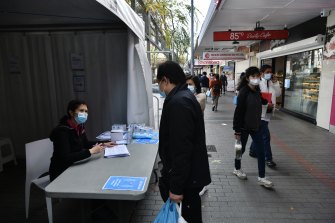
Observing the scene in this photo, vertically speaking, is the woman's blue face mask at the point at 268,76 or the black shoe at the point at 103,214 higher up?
the woman's blue face mask at the point at 268,76

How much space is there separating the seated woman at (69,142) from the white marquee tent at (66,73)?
1.20 metres

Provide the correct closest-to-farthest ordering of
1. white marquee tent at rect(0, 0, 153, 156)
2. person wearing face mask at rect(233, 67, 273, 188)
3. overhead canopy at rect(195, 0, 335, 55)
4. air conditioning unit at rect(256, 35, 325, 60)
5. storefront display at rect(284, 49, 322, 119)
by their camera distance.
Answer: person wearing face mask at rect(233, 67, 273, 188) → white marquee tent at rect(0, 0, 153, 156) → overhead canopy at rect(195, 0, 335, 55) → air conditioning unit at rect(256, 35, 325, 60) → storefront display at rect(284, 49, 322, 119)

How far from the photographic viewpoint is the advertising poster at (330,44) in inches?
281

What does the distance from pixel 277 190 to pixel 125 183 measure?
265cm

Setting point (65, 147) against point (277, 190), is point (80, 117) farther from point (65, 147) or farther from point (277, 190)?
point (277, 190)

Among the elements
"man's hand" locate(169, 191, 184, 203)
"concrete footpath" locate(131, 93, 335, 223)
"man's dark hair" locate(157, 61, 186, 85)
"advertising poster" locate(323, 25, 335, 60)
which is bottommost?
"concrete footpath" locate(131, 93, 335, 223)

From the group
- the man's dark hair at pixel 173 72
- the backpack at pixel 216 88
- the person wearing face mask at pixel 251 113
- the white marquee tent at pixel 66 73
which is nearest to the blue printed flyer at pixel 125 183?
the man's dark hair at pixel 173 72

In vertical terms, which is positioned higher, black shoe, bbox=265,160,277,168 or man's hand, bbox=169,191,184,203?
man's hand, bbox=169,191,184,203

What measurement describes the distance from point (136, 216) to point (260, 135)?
2023mm

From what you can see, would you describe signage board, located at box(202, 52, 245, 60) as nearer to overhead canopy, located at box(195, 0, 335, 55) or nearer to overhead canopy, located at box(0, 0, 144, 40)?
overhead canopy, located at box(195, 0, 335, 55)

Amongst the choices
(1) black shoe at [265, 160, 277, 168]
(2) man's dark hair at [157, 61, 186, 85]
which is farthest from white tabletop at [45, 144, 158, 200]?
(1) black shoe at [265, 160, 277, 168]

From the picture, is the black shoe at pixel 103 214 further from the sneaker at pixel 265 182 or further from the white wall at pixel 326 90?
the white wall at pixel 326 90

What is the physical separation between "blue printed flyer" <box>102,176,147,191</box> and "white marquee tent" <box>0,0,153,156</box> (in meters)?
1.93

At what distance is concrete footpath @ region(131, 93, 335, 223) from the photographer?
323 centimetres
